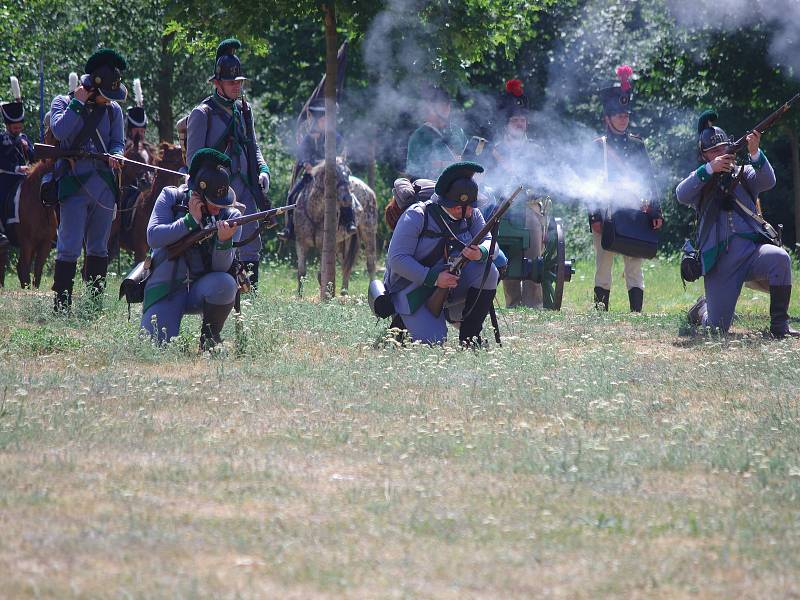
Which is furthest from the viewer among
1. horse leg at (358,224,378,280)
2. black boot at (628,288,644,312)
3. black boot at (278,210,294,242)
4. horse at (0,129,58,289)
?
horse leg at (358,224,378,280)

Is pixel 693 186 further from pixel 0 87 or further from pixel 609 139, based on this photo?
pixel 0 87

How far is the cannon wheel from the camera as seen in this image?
14023 mm

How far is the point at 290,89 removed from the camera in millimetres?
24125

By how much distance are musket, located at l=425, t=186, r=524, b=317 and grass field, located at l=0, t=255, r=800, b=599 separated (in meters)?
0.50

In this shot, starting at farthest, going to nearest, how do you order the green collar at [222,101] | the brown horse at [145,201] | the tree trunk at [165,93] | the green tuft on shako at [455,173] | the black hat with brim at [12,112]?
the tree trunk at [165,93] < the brown horse at [145,201] < the black hat with brim at [12,112] < the green collar at [222,101] < the green tuft on shako at [455,173]

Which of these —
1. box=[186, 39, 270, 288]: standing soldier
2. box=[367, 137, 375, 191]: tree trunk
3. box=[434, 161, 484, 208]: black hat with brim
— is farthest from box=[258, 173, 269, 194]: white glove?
box=[367, 137, 375, 191]: tree trunk

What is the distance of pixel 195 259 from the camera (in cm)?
933

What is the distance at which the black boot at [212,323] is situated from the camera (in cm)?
928

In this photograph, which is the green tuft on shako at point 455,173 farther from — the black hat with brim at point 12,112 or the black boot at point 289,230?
the black hat with brim at point 12,112

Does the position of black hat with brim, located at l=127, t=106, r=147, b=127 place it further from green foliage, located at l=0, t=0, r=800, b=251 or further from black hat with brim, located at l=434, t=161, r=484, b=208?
black hat with brim, located at l=434, t=161, r=484, b=208

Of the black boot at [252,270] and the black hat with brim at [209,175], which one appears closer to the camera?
the black hat with brim at [209,175]

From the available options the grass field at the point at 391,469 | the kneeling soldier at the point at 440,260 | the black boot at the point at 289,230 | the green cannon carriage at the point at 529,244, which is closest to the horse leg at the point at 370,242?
the black boot at the point at 289,230

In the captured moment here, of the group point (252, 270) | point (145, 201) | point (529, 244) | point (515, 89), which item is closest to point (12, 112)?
point (145, 201)

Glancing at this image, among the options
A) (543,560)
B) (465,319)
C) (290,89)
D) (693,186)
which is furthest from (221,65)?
(290,89)
